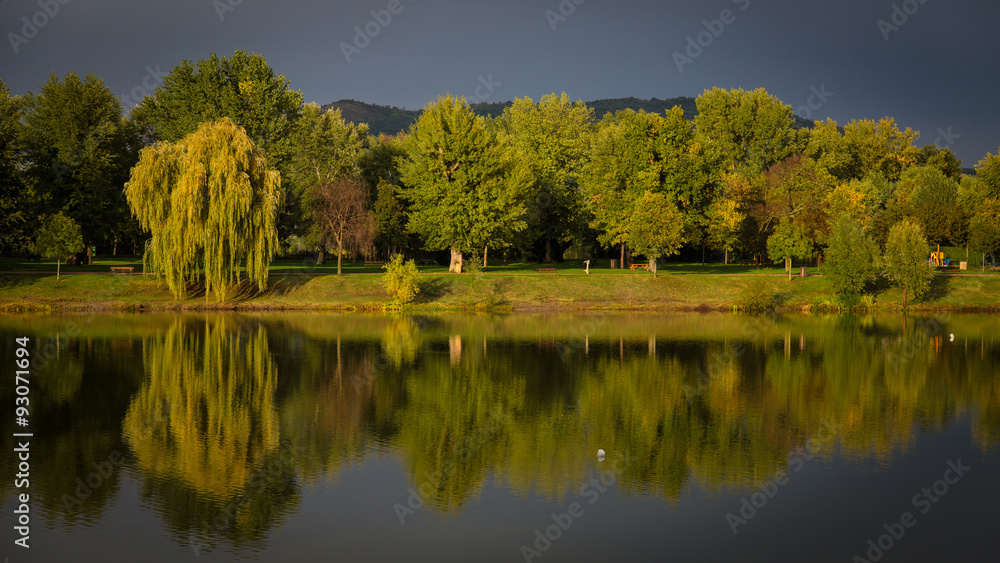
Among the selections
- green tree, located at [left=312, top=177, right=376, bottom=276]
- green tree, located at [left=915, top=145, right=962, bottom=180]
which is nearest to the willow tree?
green tree, located at [left=312, top=177, right=376, bottom=276]

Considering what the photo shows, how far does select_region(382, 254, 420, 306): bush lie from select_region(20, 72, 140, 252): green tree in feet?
84.8

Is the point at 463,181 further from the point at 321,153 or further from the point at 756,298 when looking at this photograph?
the point at 321,153

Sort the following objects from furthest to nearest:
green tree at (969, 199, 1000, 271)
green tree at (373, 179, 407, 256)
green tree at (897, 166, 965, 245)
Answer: green tree at (897, 166, 965, 245)
green tree at (373, 179, 407, 256)
green tree at (969, 199, 1000, 271)

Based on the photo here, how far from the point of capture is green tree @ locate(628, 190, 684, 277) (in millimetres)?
63719

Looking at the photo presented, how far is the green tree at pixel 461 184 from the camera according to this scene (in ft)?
→ 208

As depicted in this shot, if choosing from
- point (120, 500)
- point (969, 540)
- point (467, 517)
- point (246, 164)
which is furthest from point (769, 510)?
point (246, 164)

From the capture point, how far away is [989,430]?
22.5 meters

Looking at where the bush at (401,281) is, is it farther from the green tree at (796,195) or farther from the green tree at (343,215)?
the green tree at (796,195)

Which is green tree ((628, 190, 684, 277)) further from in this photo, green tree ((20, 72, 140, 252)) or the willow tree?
green tree ((20, 72, 140, 252))

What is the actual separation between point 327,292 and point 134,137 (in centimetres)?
3157

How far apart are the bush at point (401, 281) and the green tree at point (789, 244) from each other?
30.5 m

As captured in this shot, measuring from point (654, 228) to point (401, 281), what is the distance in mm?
21684

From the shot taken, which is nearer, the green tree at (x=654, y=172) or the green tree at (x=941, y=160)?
the green tree at (x=654, y=172)

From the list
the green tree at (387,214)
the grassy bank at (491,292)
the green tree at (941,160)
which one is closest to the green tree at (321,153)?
the green tree at (387,214)
